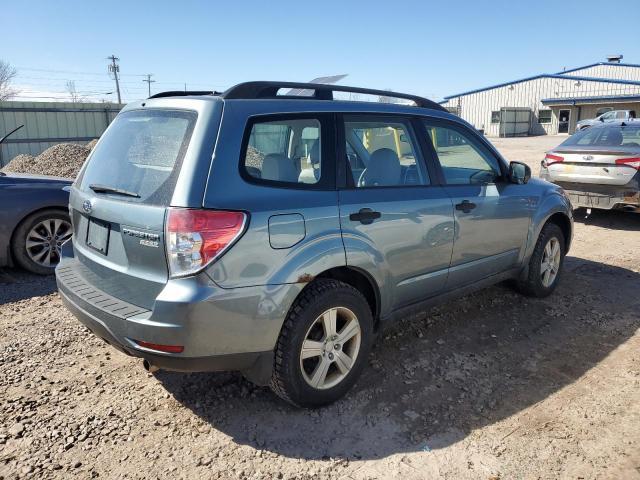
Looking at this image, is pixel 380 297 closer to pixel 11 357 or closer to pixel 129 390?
pixel 129 390

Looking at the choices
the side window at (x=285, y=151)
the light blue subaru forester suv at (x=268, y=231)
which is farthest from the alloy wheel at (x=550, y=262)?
the side window at (x=285, y=151)

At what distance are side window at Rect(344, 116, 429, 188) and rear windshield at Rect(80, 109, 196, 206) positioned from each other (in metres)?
1.09

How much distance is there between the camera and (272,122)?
2977mm

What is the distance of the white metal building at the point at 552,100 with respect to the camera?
46.0 meters

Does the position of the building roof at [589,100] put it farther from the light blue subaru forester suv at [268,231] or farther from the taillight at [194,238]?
the taillight at [194,238]

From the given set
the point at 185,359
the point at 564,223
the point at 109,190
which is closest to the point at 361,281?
the point at 185,359

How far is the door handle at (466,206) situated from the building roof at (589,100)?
48.2 metres

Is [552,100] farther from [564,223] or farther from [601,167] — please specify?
[564,223]

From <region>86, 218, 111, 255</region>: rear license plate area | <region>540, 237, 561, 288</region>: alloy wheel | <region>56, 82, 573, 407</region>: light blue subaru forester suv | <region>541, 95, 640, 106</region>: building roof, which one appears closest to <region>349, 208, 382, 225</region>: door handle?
<region>56, 82, 573, 407</region>: light blue subaru forester suv

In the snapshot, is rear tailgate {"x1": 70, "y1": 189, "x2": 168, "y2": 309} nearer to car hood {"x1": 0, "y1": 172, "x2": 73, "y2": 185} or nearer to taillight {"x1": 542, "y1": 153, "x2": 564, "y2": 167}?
car hood {"x1": 0, "y1": 172, "x2": 73, "y2": 185}

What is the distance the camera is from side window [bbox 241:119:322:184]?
9.39 ft

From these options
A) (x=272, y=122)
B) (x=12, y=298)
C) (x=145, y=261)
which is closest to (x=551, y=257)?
(x=272, y=122)

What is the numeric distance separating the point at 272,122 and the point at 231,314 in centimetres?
113

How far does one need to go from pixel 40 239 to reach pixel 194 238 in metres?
4.06
